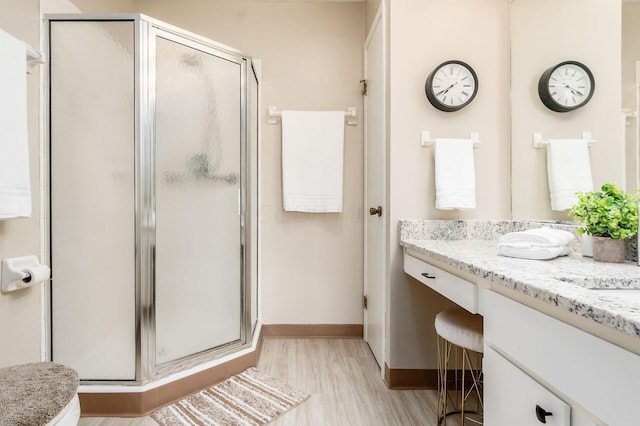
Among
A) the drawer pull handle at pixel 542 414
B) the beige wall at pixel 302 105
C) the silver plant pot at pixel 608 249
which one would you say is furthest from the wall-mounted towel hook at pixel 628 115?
the beige wall at pixel 302 105

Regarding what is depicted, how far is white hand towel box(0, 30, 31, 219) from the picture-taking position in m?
1.18

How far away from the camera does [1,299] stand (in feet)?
4.40

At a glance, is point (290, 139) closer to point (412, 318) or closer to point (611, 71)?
point (412, 318)

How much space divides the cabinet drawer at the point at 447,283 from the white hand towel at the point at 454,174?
0.35 m

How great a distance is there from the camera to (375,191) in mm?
2191

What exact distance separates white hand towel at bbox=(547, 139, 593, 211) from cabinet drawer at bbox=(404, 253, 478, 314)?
624mm

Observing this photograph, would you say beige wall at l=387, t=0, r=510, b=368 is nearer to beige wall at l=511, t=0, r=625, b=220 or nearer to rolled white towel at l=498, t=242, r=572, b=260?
beige wall at l=511, t=0, r=625, b=220

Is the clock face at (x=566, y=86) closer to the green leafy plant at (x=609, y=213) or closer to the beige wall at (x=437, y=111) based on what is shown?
the beige wall at (x=437, y=111)

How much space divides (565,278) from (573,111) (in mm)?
876

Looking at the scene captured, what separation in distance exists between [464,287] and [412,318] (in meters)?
0.80

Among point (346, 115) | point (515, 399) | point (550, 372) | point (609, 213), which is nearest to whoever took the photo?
point (550, 372)

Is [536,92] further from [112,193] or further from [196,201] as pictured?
[112,193]

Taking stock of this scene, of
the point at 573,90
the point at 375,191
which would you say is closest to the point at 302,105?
the point at 375,191

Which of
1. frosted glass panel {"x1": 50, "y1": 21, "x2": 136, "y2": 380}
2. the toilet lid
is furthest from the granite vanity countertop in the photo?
frosted glass panel {"x1": 50, "y1": 21, "x2": 136, "y2": 380}
